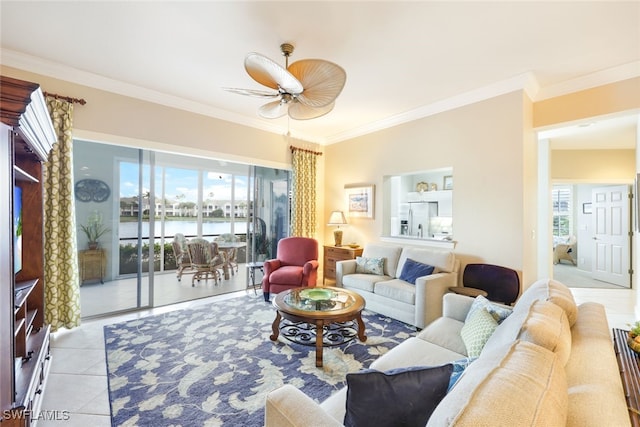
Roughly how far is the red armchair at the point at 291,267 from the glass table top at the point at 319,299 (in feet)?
2.86

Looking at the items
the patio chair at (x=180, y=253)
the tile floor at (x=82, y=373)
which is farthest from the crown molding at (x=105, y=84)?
the tile floor at (x=82, y=373)

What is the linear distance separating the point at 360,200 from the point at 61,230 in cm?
431

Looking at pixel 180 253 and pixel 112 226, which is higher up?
pixel 112 226

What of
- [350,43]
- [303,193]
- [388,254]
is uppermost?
[350,43]

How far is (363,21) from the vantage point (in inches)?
93.6

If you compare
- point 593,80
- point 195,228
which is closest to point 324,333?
point 195,228

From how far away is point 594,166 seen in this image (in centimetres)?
563

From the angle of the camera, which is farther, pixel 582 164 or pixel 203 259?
pixel 582 164

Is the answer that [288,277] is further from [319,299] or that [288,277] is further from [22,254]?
[22,254]

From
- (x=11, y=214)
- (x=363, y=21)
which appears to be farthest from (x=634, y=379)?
(x=11, y=214)

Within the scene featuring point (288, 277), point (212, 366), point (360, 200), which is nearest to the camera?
point (212, 366)

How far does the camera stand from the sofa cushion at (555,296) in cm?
154

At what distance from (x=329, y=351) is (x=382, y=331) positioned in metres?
0.79

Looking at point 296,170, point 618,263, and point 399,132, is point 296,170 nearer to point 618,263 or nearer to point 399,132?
point 399,132
